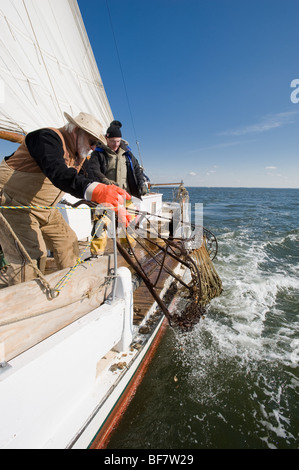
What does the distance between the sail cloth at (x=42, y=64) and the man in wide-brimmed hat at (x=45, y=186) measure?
5247 mm

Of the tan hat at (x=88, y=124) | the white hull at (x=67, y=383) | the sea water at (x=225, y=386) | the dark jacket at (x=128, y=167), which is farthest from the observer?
the dark jacket at (x=128, y=167)

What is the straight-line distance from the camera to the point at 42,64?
722 centimetres

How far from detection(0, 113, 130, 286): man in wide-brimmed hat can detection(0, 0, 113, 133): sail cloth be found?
525 centimetres

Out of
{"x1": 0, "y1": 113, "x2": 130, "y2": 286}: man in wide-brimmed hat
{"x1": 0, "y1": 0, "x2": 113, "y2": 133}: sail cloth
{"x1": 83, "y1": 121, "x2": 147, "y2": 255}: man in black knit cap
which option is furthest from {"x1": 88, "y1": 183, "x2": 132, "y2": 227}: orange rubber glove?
{"x1": 0, "y1": 0, "x2": 113, "y2": 133}: sail cloth

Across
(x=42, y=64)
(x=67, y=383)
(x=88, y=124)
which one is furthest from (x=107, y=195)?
(x=42, y=64)

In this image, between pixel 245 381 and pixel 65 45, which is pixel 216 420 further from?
pixel 65 45

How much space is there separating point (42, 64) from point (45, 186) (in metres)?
7.68

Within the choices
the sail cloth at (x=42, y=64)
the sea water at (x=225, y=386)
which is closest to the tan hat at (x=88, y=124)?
the sea water at (x=225, y=386)

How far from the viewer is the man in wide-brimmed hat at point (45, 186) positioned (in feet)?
6.07

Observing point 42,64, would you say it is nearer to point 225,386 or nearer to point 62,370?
point 62,370

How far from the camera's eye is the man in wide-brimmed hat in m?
1.85

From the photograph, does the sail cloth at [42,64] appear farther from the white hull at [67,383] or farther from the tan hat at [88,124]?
the white hull at [67,383]
